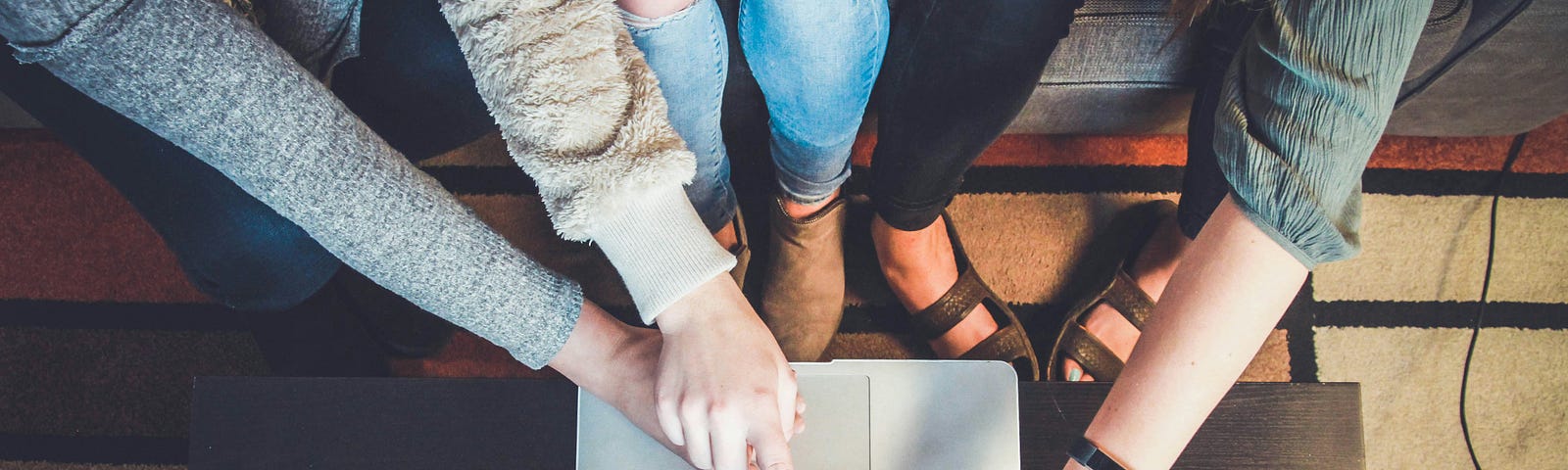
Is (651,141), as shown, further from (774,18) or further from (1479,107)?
(1479,107)

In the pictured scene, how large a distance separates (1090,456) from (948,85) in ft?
1.09

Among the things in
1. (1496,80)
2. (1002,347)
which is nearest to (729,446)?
(1002,347)

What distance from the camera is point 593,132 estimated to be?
0.53 metres

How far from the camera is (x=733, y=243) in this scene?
3.11 feet

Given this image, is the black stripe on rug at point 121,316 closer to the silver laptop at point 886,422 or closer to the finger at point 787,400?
the silver laptop at point 886,422

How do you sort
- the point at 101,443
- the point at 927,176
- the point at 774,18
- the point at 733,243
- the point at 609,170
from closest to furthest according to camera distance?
the point at 609,170, the point at 774,18, the point at 927,176, the point at 733,243, the point at 101,443

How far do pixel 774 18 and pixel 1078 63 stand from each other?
42cm

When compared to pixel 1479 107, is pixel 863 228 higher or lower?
lower

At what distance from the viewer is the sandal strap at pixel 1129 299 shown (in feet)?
3.33

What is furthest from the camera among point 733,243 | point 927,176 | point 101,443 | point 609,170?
point 101,443

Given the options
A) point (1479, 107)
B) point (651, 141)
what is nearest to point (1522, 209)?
point (1479, 107)

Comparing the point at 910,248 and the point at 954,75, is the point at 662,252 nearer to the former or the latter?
the point at 954,75

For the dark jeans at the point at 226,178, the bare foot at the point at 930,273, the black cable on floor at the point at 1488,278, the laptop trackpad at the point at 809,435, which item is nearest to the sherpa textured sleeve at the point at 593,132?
the laptop trackpad at the point at 809,435

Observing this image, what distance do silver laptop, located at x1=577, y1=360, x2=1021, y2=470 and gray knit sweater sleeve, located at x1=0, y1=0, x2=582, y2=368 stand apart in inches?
3.6
